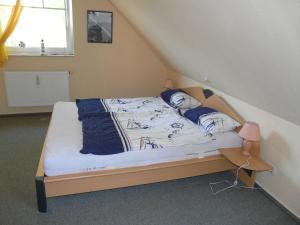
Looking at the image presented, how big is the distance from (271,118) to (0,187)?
8.77 feet

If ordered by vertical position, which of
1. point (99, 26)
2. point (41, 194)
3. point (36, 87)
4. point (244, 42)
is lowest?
point (41, 194)

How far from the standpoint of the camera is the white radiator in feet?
12.3

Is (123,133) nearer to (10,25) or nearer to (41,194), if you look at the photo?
(41,194)

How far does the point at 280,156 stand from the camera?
7.24ft

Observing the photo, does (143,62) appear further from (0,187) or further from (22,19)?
(0,187)

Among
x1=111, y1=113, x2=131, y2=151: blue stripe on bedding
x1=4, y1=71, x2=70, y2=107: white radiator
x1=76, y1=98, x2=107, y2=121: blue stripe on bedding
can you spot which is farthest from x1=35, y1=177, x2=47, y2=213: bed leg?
x1=4, y1=71, x2=70, y2=107: white radiator

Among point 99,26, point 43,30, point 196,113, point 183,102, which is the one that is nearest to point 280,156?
point 196,113

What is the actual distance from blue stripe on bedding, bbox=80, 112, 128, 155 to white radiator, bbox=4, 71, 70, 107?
1.46 m

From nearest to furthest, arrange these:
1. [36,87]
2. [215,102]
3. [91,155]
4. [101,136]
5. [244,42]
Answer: [244,42] → [91,155] → [101,136] → [215,102] → [36,87]

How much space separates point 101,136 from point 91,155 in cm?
30

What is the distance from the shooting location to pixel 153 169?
7.29ft

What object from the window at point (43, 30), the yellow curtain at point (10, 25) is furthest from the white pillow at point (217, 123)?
the yellow curtain at point (10, 25)

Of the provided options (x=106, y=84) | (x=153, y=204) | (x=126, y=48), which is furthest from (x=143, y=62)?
(x=153, y=204)

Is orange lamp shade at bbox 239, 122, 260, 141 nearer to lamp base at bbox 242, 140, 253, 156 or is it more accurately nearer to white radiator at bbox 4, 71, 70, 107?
lamp base at bbox 242, 140, 253, 156
